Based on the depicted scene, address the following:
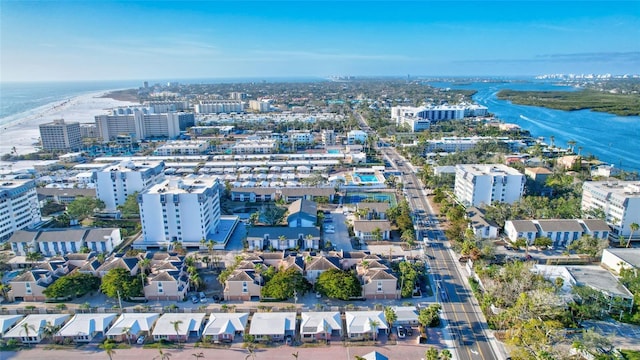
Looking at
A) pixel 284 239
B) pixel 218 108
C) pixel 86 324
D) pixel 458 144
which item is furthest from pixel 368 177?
pixel 218 108

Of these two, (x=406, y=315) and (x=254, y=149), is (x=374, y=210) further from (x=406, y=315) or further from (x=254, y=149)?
(x=254, y=149)

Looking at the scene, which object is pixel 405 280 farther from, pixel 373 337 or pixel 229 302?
pixel 229 302

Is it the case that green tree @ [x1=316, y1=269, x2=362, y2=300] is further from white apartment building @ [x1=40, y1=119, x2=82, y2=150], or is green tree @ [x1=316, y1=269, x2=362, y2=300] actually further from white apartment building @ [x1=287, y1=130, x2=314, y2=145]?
white apartment building @ [x1=40, y1=119, x2=82, y2=150]

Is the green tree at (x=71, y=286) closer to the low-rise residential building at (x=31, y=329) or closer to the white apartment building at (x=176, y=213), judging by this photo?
the low-rise residential building at (x=31, y=329)

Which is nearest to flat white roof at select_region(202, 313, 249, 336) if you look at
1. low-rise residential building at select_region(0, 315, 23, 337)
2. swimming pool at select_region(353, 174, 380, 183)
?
low-rise residential building at select_region(0, 315, 23, 337)

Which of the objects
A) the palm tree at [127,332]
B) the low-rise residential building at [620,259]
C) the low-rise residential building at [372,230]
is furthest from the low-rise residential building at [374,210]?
the palm tree at [127,332]
